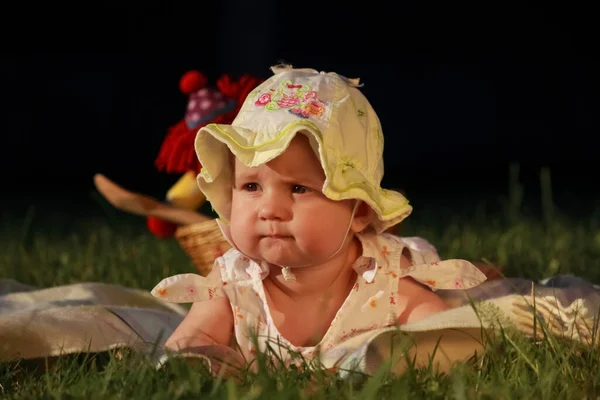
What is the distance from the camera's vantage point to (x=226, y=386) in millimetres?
1656

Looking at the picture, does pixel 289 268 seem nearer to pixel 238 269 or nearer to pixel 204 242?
pixel 238 269

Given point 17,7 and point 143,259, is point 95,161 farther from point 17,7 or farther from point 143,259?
point 143,259

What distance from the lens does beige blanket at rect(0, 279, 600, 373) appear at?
2010 mm

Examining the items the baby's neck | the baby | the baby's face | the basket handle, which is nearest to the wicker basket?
the basket handle

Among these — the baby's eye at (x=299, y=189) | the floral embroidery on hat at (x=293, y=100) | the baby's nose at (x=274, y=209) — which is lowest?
the baby's nose at (x=274, y=209)

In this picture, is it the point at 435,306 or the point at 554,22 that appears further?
the point at 554,22

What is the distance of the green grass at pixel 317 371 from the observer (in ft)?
5.42

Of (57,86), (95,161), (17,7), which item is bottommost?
(95,161)

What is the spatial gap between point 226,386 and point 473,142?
311 inches

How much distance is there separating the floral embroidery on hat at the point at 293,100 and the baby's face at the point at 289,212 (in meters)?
0.06

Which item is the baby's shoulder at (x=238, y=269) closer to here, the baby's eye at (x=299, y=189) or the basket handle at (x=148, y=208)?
the baby's eye at (x=299, y=189)

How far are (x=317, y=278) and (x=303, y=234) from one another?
0.55 ft

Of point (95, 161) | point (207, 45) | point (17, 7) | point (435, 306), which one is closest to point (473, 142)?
point (207, 45)

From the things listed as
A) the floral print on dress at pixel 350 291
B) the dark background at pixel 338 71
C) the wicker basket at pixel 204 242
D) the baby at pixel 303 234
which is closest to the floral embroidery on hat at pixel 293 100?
the baby at pixel 303 234
